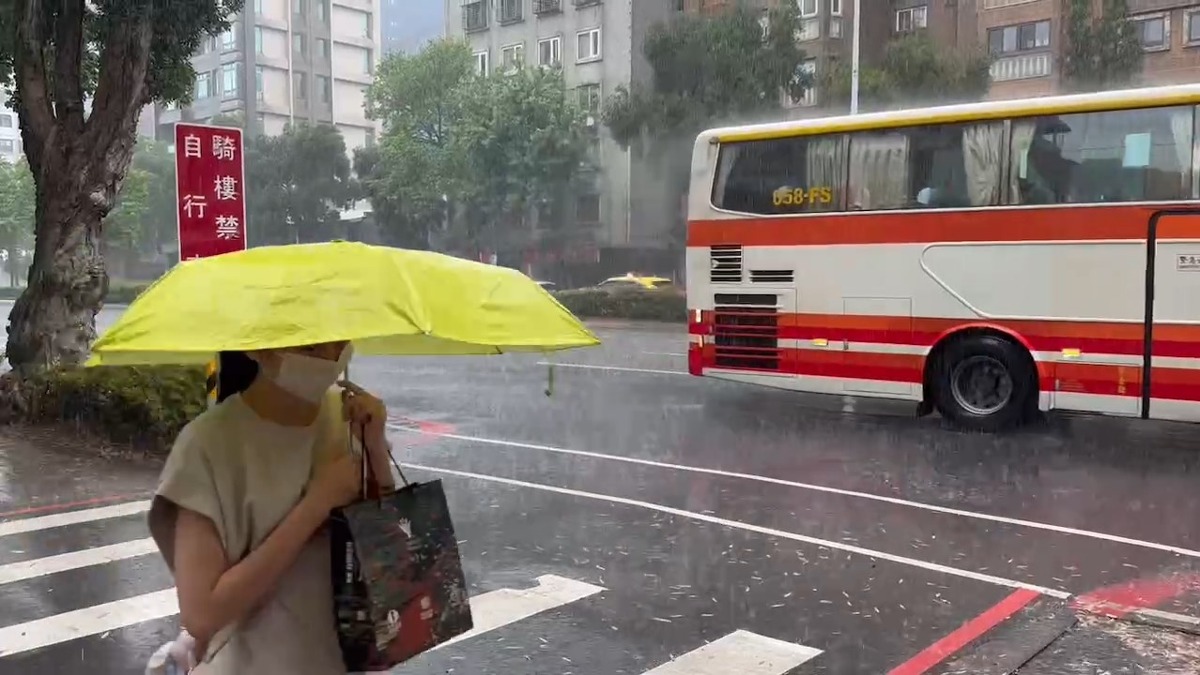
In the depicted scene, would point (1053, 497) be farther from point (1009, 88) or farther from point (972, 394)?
point (1009, 88)

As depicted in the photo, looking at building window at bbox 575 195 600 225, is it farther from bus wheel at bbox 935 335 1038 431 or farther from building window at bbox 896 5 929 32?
Result: bus wheel at bbox 935 335 1038 431

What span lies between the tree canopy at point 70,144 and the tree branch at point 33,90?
1cm

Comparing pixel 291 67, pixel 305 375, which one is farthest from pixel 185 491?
pixel 291 67

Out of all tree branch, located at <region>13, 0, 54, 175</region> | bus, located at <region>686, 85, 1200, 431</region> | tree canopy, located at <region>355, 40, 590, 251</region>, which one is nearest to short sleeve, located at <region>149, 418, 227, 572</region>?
tree branch, located at <region>13, 0, 54, 175</region>

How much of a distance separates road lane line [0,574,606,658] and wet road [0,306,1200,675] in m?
0.02

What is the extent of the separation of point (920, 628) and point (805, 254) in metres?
7.36

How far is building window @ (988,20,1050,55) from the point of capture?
1437 inches

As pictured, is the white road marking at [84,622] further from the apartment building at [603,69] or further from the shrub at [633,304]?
the apartment building at [603,69]

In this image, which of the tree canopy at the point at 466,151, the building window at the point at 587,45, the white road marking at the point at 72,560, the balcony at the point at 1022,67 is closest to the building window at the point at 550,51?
the building window at the point at 587,45

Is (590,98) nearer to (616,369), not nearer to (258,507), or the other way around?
(616,369)

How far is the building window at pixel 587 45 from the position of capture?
4809 centimetres

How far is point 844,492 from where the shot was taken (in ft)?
28.3

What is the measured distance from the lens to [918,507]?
806cm

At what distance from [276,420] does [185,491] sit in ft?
Result: 0.78
